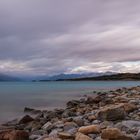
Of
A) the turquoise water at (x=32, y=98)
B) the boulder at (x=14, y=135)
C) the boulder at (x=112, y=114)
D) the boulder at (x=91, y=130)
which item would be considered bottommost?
the turquoise water at (x=32, y=98)

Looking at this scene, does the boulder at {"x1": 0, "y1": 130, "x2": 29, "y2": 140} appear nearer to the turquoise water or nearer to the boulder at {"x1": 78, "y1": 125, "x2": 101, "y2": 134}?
the boulder at {"x1": 78, "y1": 125, "x2": 101, "y2": 134}

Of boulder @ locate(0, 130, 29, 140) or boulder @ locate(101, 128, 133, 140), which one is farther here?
boulder @ locate(0, 130, 29, 140)

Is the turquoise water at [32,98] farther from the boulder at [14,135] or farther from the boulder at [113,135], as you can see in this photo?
the boulder at [113,135]

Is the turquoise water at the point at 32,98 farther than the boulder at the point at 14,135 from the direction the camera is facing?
Yes

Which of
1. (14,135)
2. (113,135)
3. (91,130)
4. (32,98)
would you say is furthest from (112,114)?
(32,98)

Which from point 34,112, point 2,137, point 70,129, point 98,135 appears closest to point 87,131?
point 98,135

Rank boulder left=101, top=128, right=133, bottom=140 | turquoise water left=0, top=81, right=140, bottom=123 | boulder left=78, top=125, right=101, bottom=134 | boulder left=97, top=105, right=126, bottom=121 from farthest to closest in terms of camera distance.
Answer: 1. turquoise water left=0, top=81, right=140, bottom=123
2. boulder left=97, top=105, right=126, bottom=121
3. boulder left=78, top=125, right=101, bottom=134
4. boulder left=101, top=128, right=133, bottom=140

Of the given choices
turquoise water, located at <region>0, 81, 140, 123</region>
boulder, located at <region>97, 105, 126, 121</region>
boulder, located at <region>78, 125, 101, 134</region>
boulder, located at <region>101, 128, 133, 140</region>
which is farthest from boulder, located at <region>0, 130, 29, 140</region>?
turquoise water, located at <region>0, 81, 140, 123</region>

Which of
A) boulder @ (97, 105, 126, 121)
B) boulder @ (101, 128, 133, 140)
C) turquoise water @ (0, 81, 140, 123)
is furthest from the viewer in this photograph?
turquoise water @ (0, 81, 140, 123)

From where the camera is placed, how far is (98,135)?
25.6 ft

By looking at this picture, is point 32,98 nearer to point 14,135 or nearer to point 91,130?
point 14,135

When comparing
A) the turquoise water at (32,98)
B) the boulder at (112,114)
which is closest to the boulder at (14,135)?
the boulder at (112,114)

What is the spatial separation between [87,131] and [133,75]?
146404 millimetres

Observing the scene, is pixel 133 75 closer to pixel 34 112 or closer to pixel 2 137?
pixel 34 112
